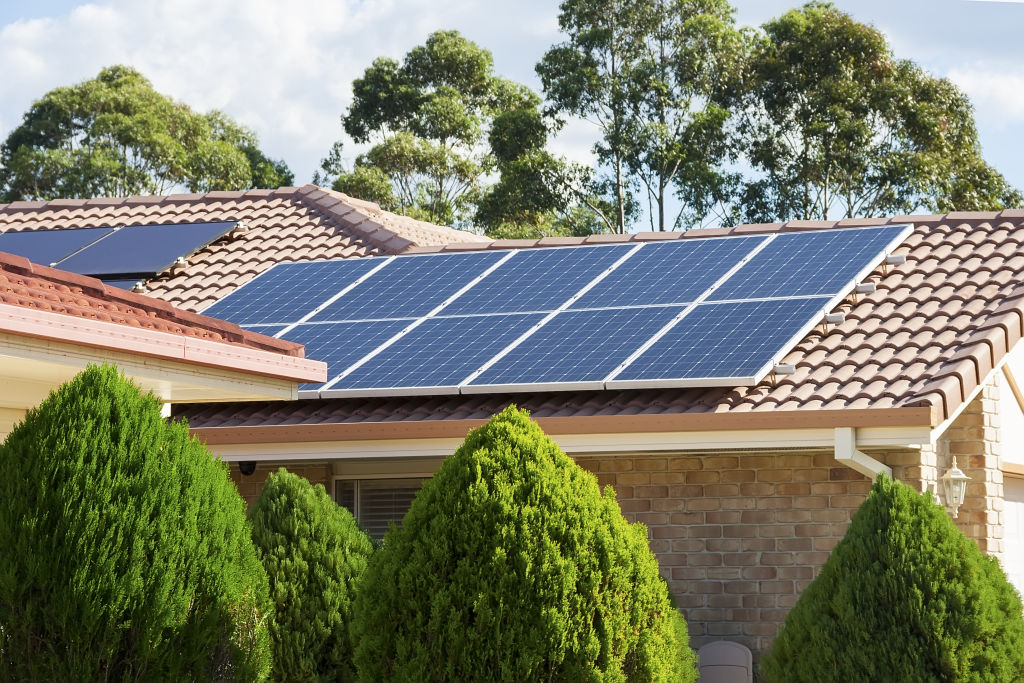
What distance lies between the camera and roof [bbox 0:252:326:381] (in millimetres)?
7648

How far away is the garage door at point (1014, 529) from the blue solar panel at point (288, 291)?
744cm

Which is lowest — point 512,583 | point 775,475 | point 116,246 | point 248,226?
point 512,583

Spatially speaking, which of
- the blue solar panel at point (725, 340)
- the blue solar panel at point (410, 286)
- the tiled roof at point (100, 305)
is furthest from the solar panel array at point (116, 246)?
the tiled roof at point (100, 305)

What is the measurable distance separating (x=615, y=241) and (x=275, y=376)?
23.8 feet

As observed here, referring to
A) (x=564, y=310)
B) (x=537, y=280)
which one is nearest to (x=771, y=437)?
(x=564, y=310)

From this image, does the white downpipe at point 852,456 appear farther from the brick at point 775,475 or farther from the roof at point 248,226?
the roof at point 248,226

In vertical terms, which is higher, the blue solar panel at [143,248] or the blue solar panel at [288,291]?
the blue solar panel at [143,248]

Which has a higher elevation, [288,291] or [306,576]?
[288,291]

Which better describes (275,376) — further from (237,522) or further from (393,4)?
(393,4)

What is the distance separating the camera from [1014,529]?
45.0 ft

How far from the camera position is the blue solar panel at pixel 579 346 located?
12.2m

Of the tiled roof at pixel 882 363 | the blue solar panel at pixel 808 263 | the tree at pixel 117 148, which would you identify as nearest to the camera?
the tiled roof at pixel 882 363

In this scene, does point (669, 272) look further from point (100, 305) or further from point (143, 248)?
point (143, 248)

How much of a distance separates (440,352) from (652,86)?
27.5 meters
